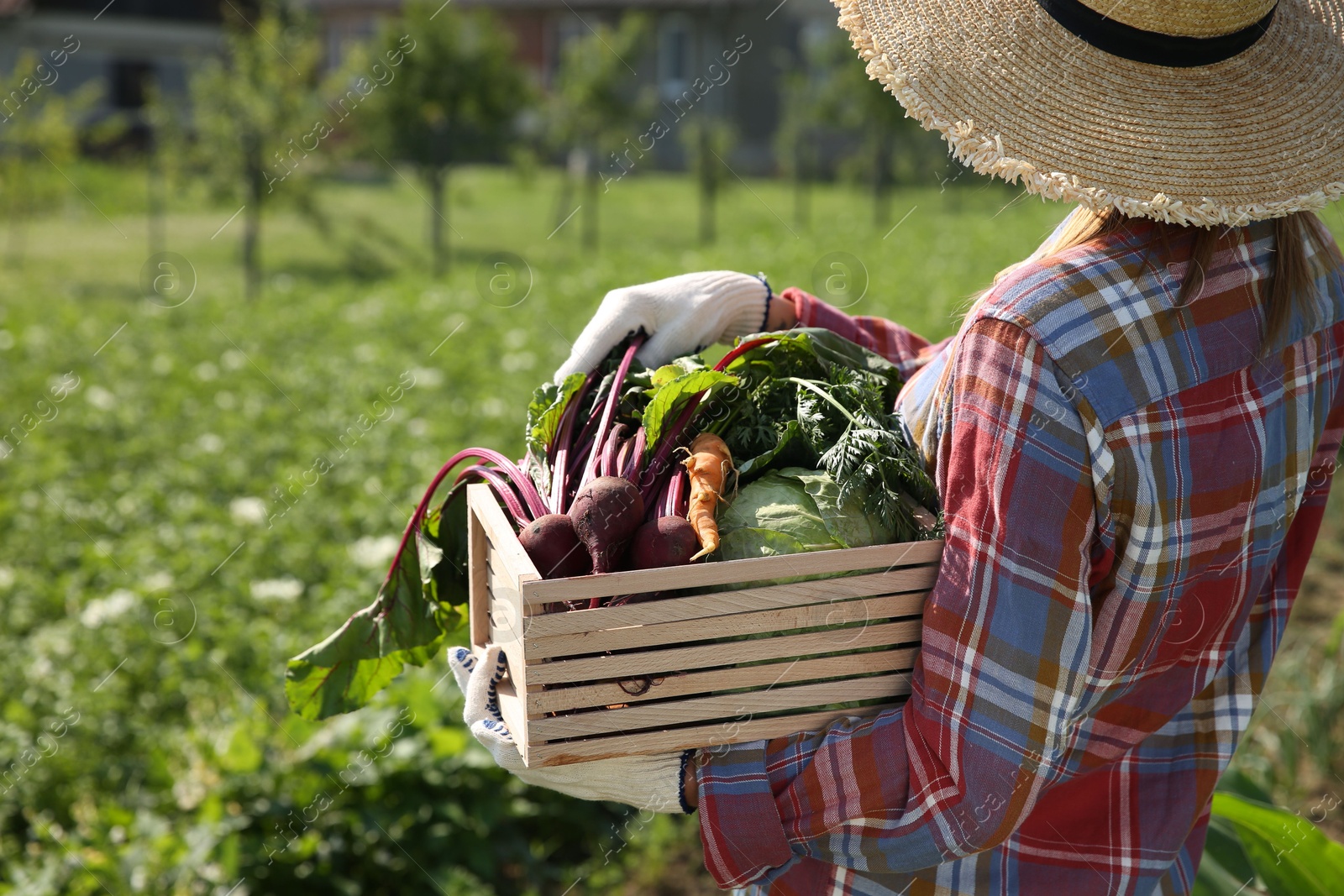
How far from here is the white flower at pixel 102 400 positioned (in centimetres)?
659

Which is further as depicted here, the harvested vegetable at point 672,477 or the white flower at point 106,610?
the white flower at point 106,610

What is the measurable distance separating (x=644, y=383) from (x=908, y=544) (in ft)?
1.90

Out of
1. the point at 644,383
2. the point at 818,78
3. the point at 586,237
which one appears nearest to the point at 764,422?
the point at 644,383

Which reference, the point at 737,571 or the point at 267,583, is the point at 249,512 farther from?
the point at 737,571

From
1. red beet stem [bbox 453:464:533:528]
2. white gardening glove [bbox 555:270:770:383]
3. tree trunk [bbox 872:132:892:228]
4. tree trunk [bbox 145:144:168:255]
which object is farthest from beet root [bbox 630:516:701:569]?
tree trunk [bbox 872:132:892:228]

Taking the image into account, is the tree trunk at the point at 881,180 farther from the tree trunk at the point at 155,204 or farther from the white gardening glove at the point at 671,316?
the white gardening glove at the point at 671,316

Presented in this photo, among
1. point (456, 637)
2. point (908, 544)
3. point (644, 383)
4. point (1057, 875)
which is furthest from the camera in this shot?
point (456, 637)

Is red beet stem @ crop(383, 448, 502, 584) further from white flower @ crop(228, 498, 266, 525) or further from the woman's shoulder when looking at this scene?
white flower @ crop(228, 498, 266, 525)

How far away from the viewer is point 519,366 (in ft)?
24.0

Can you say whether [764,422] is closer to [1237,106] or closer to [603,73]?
[1237,106]

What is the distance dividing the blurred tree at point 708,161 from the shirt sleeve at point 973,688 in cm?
1507

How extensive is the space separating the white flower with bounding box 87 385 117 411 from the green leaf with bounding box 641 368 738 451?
235 inches

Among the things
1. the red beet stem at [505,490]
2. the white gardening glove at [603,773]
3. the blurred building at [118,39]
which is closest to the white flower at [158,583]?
the red beet stem at [505,490]

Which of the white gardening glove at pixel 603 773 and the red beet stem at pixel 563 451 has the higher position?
the red beet stem at pixel 563 451
